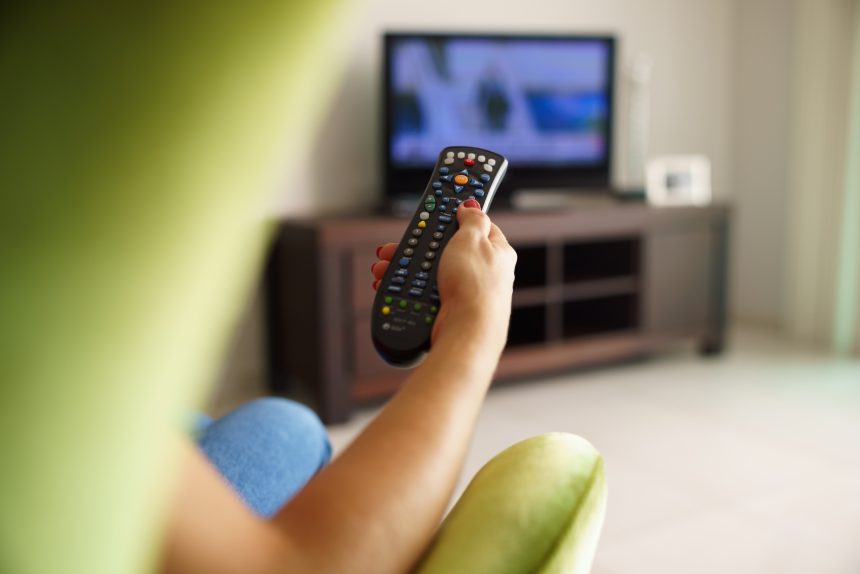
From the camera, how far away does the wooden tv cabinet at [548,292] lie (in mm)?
2459

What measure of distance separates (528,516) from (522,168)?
8.48 ft

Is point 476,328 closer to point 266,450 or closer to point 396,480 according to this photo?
point 396,480

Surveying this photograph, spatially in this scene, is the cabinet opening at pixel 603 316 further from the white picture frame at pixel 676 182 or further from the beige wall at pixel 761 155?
the beige wall at pixel 761 155

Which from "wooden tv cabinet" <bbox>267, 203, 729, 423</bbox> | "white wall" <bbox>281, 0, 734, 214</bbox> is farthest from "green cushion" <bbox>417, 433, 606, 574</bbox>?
"white wall" <bbox>281, 0, 734, 214</bbox>

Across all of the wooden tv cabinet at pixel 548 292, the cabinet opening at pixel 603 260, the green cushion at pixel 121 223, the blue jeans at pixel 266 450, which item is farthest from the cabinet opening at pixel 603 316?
the green cushion at pixel 121 223

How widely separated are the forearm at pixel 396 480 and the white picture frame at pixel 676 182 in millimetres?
2940

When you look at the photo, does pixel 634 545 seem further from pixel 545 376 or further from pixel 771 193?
pixel 771 193

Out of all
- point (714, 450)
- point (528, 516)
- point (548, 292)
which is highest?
point (528, 516)

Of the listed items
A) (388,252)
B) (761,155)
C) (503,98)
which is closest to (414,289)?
(388,252)

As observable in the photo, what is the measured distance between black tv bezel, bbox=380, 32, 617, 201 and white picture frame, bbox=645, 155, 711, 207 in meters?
0.25

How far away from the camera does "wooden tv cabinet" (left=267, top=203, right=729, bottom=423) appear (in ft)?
8.07

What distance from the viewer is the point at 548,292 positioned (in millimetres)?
2869

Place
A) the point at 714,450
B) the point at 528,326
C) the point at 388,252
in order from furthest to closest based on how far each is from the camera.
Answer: the point at 528,326 → the point at 714,450 → the point at 388,252

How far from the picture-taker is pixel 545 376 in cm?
297
